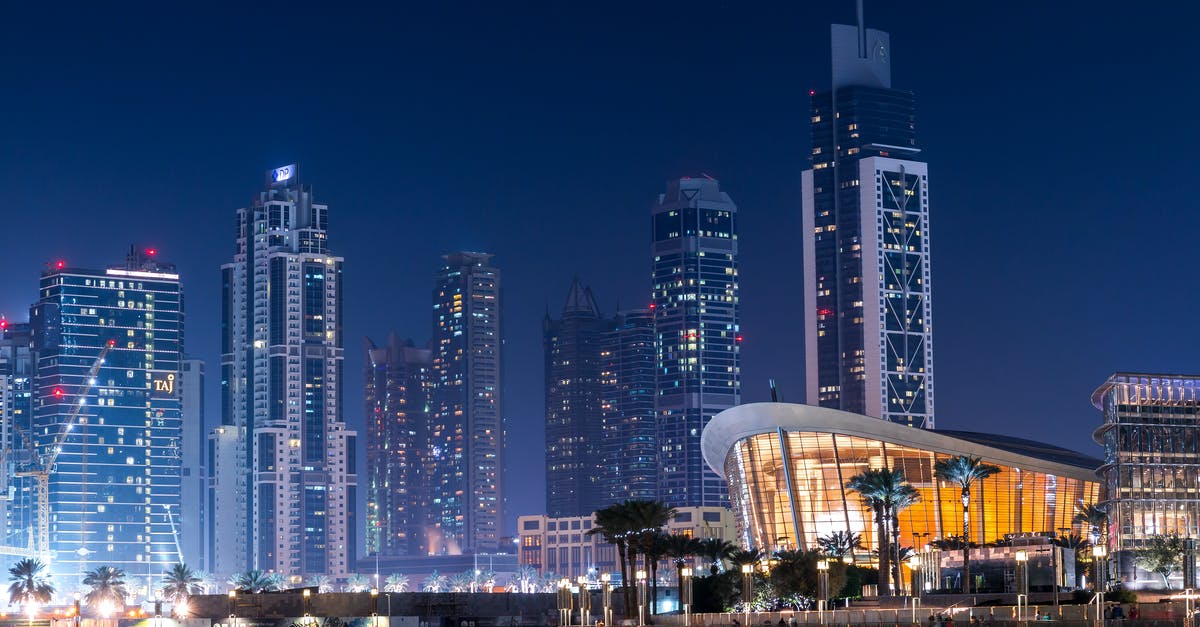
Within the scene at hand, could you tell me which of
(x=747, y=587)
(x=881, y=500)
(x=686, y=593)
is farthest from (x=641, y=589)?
(x=881, y=500)

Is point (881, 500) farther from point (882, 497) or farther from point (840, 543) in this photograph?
point (840, 543)

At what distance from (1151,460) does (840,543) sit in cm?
2823

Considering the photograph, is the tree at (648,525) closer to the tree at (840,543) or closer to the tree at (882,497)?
the tree at (882,497)

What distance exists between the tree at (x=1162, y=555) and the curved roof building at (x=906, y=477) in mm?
29849

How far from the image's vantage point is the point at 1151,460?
13950 cm

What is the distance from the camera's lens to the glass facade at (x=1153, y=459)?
139 metres

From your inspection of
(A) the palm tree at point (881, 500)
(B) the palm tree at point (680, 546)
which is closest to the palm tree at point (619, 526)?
(B) the palm tree at point (680, 546)

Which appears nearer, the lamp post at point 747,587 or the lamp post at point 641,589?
the lamp post at point 641,589

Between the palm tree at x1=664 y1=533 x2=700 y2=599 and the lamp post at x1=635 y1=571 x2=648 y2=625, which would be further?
the palm tree at x1=664 y1=533 x2=700 y2=599

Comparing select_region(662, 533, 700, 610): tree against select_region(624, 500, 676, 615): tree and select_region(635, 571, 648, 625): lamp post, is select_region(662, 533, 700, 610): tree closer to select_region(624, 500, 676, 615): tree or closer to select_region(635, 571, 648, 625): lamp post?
select_region(624, 500, 676, 615): tree

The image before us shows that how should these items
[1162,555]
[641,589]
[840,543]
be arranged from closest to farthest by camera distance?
[641,589] < [1162,555] < [840,543]

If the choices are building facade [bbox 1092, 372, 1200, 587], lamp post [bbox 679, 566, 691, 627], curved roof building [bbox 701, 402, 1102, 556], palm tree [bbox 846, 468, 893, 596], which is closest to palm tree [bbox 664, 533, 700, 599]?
lamp post [bbox 679, 566, 691, 627]

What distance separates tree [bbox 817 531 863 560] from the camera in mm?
151750

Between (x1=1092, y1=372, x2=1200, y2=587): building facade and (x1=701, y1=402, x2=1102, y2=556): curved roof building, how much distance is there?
28325 millimetres
